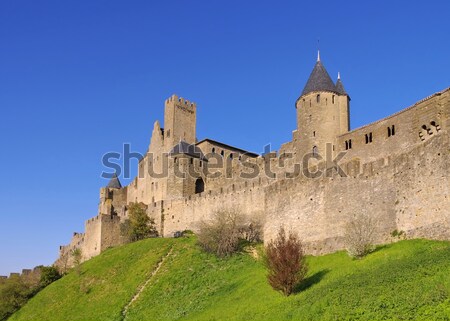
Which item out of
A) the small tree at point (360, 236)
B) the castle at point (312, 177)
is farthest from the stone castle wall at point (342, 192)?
the small tree at point (360, 236)

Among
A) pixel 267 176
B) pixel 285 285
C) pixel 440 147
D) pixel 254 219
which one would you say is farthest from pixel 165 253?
pixel 440 147

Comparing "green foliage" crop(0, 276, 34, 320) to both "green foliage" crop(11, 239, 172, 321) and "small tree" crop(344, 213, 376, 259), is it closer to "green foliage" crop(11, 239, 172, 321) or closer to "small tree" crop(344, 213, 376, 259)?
"green foliage" crop(11, 239, 172, 321)

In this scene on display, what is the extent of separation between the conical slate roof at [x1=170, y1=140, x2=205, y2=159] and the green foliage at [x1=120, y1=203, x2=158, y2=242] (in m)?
6.15

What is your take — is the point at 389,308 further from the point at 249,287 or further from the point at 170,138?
the point at 170,138

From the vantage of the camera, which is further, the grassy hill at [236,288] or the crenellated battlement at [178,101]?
the crenellated battlement at [178,101]

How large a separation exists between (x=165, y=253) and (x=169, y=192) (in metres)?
12.9

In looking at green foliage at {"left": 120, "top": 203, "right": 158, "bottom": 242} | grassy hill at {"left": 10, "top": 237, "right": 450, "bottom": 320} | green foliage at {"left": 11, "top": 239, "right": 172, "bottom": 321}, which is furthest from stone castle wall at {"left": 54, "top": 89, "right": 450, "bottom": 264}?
green foliage at {"left": 11, "top": 239, "right": 172, "bottom": 321}

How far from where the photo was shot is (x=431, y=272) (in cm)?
2128

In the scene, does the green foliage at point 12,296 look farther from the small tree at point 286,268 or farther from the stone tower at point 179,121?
the small tree at point 286,268

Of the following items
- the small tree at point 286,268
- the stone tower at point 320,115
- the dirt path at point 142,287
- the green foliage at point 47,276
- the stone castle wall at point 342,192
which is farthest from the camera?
the green foliage at point 47,276

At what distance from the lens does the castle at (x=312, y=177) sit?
27.5 m

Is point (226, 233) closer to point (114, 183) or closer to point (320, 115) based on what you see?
point (320, 115)

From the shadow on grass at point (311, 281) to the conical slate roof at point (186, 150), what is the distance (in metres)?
30.8

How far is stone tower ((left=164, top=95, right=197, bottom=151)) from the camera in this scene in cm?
6269
